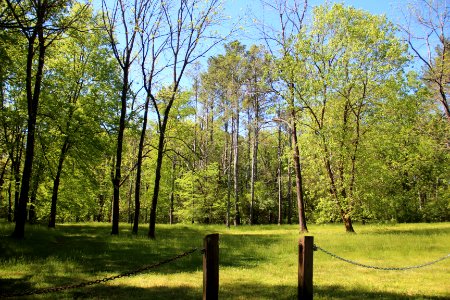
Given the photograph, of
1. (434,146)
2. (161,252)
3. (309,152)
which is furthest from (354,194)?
(161,252)

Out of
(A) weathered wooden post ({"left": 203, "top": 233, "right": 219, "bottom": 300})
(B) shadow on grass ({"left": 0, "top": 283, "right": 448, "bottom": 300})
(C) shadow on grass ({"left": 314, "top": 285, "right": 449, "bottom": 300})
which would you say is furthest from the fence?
(C) shadow on grass ({"left": 314, "top": 285, "right": 449, "bottom": 300})

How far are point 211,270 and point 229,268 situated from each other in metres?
6.32

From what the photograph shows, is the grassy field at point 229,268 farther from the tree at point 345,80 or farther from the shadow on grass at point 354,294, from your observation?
the tree at point 345,80

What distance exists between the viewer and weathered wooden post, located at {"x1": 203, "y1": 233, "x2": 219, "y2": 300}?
235 inches

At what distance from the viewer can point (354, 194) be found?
21703 mm

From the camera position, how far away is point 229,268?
12070 mm

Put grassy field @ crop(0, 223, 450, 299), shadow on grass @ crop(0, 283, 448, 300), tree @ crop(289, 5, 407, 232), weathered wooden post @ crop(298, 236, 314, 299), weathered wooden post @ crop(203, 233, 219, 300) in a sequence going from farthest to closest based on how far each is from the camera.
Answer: tree @ crop(289, 5, 407, 232) → grassy field @ crop(0, 223, 450, 299) → shadow on grass @ crop(0, 283, 448, 300) → weathered wooden post @ crop(298, 236, 314, 299) → weathered wooden post @ crop(203, 233, 219, 300)

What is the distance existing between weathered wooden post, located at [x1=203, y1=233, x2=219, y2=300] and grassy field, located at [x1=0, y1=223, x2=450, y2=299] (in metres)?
2.17

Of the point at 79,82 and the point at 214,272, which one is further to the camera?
the point at 79,82

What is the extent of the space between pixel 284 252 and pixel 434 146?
1457cm

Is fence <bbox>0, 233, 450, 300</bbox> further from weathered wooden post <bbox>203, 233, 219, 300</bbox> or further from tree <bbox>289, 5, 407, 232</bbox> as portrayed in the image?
tree <bbox>289, 5, 407, 232</bbox>

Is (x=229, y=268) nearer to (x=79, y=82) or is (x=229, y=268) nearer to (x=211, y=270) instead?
(x=211, y=270)

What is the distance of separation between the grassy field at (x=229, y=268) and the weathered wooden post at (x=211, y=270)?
217 cm

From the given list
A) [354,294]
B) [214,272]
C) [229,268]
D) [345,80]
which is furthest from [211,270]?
[345,80]
